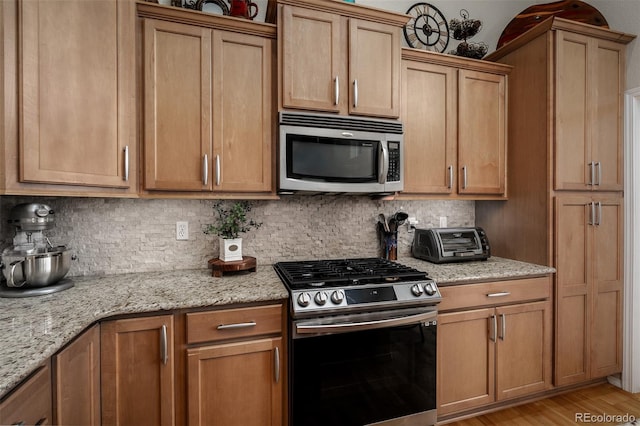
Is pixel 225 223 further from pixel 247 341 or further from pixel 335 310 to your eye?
pixel 335 310

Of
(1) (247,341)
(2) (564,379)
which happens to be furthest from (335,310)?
(2) (564,379)

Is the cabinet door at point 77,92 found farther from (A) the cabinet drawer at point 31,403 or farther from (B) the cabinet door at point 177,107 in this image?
(A) the cabinet drawer at point 31,403

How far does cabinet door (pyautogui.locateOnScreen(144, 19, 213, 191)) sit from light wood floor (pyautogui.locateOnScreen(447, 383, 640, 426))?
2203 mm

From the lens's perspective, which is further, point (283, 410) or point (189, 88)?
point (189, 88)

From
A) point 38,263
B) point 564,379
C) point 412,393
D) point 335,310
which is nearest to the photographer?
point 38,263

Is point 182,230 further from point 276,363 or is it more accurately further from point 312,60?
point 312,60

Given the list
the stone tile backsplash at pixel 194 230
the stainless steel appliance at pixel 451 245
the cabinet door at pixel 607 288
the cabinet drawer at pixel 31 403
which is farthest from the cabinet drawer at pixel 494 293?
the cabinet drawer at pixel 31 403

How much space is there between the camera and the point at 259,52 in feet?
6.14

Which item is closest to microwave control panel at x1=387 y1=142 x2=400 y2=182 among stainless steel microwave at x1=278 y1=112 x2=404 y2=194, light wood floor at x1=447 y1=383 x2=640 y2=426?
stainless steel microwave at x1=278 y1=112 x2=404 y2=194

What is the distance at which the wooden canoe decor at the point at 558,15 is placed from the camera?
2.40 metres

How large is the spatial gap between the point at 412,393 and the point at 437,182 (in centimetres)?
136

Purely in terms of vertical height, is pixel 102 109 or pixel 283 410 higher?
pixel 102 109

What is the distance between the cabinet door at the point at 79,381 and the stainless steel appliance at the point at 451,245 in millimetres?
1987

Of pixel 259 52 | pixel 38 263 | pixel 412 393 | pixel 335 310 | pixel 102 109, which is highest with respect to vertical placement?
pixel 259 52
